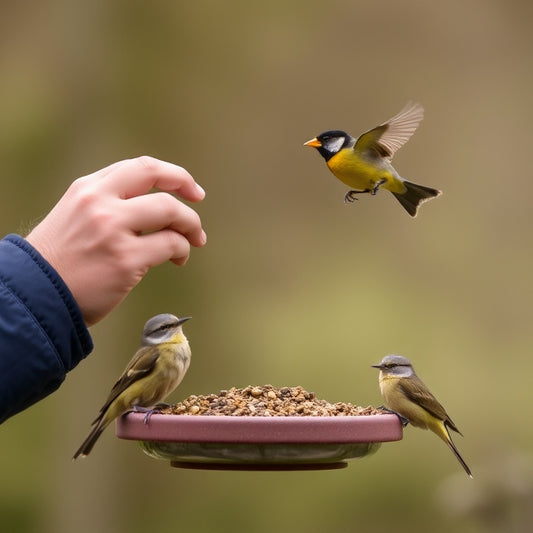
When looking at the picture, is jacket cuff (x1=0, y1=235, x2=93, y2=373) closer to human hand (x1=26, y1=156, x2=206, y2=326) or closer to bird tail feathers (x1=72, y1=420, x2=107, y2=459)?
human hand (x1=26, y1=156, x2=206, y2=326)

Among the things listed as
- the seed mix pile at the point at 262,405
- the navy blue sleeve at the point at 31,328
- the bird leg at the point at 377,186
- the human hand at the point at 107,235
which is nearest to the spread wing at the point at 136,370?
the seed mix pile at the point at 262,405

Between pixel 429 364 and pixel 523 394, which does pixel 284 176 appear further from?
pixel 523 394

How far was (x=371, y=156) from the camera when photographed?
309 cm

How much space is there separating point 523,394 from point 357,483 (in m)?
1.95

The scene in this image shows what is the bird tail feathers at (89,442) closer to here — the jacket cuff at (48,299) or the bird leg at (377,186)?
the jacket cuff at (48,299)

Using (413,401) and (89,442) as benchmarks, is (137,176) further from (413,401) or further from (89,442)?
(413,401)

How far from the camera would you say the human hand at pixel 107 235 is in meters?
2.36

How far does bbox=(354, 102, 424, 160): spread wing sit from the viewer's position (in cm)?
292

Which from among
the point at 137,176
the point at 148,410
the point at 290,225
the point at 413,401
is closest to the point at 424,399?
the point at 413,401

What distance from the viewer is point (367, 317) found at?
9.99m

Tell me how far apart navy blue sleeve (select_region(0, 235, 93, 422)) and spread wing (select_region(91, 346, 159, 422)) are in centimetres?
69

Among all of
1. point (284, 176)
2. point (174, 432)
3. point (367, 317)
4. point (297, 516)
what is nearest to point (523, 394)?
point (367, 317)

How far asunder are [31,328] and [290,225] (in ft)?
27.8

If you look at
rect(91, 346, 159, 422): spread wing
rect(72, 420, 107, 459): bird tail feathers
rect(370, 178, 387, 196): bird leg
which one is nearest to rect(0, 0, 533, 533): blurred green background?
rect(91, 346, 159, 422): spread wing
